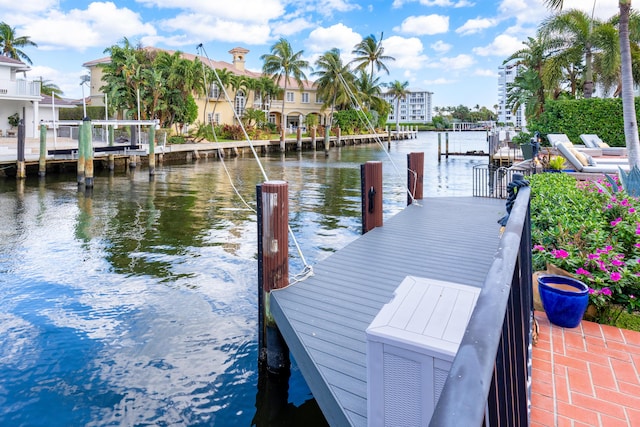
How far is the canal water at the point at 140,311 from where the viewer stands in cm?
469

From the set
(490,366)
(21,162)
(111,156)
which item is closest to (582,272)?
(490,366)

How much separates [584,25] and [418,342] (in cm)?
2686

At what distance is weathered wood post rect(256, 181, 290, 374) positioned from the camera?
4.91 meters

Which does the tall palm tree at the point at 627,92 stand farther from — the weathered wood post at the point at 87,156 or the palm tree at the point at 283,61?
the palm tree at the point at 283,61

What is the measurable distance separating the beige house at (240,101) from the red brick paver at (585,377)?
40.5 meters

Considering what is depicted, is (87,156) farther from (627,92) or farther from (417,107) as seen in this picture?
(417,107)

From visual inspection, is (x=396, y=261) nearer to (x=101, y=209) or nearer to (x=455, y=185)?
(x=101, y=209)

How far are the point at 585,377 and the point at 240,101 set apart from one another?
54669 millimetres

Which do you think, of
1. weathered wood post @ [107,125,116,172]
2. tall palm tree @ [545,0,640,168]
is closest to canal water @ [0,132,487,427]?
tall palm tree @ [545,0,640,168]

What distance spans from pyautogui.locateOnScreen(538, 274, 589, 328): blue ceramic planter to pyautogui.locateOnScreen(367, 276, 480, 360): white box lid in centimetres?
187

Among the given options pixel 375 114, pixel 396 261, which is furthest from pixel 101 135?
pixel 375 114

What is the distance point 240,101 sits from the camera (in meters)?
54.5

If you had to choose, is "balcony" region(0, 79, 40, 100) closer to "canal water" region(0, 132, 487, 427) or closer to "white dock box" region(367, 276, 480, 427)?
"canal water" region(0, 132, 487, 427)

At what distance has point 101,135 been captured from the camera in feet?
93.0
